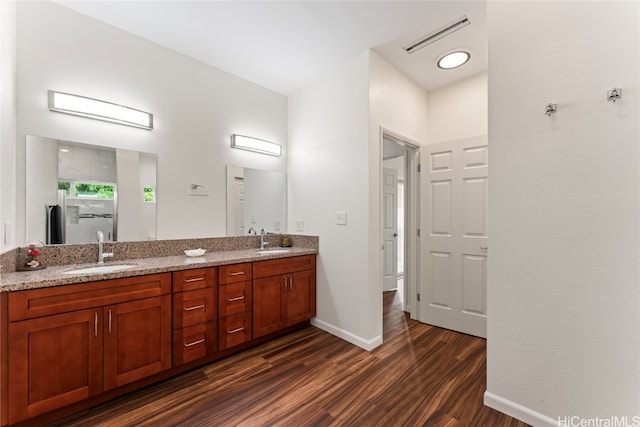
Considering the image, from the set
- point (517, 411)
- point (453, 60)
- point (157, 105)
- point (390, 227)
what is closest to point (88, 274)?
point (157, 105)

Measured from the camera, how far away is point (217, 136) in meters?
2.84

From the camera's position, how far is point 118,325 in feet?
5.66

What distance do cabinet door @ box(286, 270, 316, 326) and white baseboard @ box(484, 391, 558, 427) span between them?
1683mm

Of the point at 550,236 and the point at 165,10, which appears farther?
the point at 165,10

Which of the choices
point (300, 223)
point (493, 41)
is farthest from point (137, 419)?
point (493, 41)

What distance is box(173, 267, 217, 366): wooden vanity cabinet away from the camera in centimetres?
198

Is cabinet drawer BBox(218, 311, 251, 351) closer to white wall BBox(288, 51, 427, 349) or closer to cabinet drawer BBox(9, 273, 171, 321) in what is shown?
cabinet drawer BBox(9, 273, 171, 321)

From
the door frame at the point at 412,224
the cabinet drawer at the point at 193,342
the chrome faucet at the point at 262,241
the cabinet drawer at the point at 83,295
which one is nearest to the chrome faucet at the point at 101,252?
the cabinet drawer at the point at 83,295

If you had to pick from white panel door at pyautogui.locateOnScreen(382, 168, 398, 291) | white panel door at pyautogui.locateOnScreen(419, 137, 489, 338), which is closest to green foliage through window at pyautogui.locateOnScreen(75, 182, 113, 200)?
white panel door at pyautogui.locateOnScreen(419, 137, 489, 338)

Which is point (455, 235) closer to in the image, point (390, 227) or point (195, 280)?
point (390, 227)

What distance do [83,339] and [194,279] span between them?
694 mm

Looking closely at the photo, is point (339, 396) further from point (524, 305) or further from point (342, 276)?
point (524, 305)

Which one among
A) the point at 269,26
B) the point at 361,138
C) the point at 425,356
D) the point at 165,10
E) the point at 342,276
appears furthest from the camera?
the point at 342,276

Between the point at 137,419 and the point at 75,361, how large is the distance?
51cm
